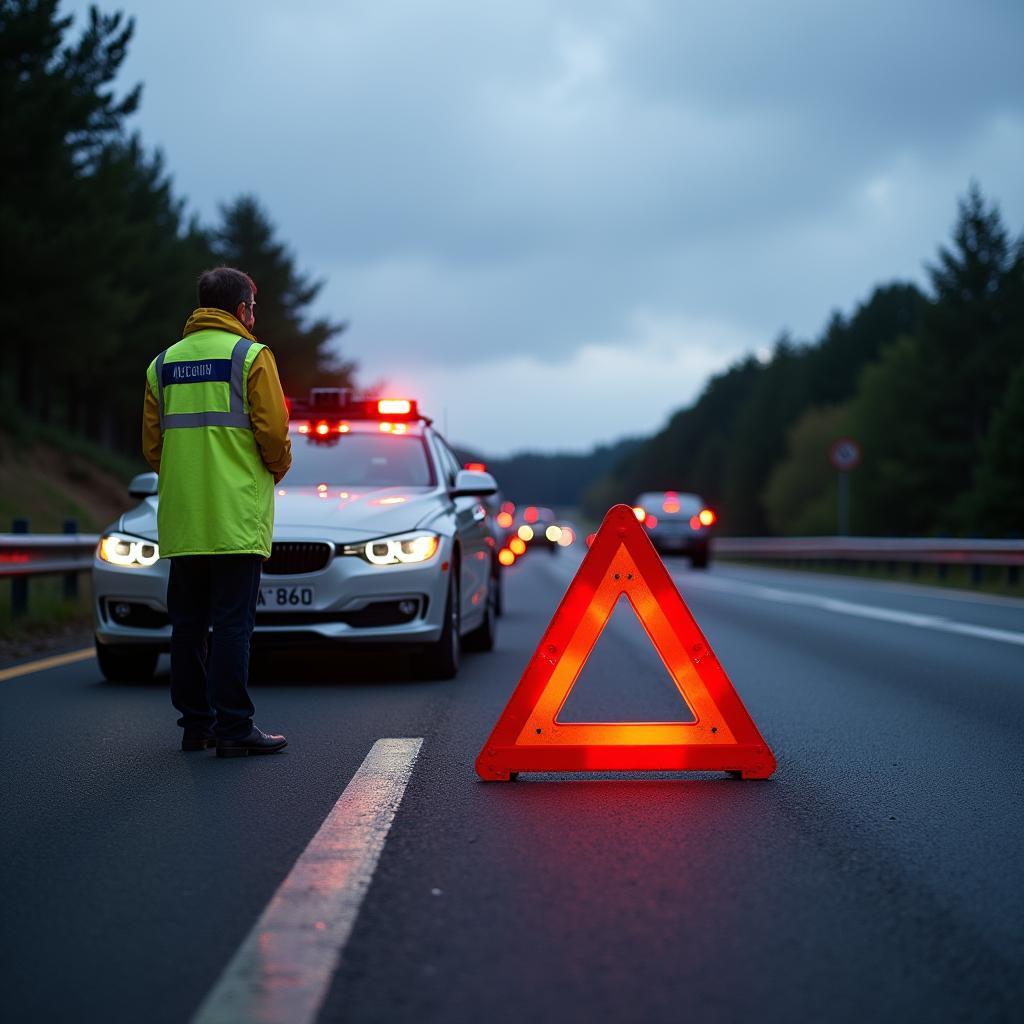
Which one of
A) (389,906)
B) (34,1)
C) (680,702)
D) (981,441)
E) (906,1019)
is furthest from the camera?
(981,441)

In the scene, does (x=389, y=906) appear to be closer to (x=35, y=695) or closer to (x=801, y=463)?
(x=35, y=695)

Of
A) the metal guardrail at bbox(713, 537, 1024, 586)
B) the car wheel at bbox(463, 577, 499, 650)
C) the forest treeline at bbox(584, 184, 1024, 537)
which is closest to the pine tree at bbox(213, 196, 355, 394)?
the metal guardrail at bbox(713, 537, 1024, 586)

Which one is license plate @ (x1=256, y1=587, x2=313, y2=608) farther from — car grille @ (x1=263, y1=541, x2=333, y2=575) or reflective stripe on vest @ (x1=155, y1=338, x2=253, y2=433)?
reflective stripe on vest @ (x1=155, y1=338, x2=253, y2=433)

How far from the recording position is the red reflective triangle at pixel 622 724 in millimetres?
5402

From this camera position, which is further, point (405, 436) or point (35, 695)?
point (405, 436)

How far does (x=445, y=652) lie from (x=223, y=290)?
11.2ft

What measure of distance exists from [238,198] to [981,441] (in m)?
33.8

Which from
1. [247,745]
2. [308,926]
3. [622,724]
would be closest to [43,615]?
[247,745]

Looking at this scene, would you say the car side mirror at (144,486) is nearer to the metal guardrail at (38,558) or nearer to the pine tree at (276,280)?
the metal guardrail at (38,558)

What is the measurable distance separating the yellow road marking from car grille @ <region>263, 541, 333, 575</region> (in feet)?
5.94

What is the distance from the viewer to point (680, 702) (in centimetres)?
771

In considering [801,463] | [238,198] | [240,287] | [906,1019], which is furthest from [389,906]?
[801,463]

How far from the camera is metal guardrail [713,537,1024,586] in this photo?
71.5 feet

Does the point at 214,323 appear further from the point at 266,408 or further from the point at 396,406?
the point at 396,406
